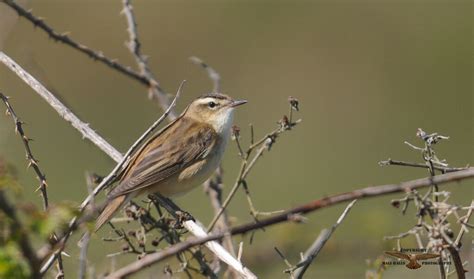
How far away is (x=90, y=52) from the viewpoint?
15.2ft

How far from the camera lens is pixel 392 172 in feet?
35.5

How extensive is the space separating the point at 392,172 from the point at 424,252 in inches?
327

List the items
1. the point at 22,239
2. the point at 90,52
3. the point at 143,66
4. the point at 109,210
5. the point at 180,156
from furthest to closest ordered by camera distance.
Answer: the point at 180,156 → the point at 143,66 → the point at 90,52 → the point at 109,210 → the point at 22,239

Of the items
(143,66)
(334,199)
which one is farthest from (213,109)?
(334,199)

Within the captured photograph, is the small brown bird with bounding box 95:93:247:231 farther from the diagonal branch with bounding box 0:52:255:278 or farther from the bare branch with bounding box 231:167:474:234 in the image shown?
the bare branch with bounding box 231:167:474:234

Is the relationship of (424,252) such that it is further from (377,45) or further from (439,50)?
(377,45)

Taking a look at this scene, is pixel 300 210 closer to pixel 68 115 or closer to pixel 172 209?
pixel 68 115

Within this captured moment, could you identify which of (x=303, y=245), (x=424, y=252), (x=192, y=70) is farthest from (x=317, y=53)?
(x=424, y=252)

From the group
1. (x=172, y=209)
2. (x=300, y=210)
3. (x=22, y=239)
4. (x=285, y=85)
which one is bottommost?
(x=22, y=239)

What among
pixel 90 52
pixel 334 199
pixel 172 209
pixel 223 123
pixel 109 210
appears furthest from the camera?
pixel 223 123

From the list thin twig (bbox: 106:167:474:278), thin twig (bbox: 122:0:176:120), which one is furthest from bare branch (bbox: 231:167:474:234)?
thin twig (bbox: 122:0:176:120)

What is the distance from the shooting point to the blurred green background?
11000mm

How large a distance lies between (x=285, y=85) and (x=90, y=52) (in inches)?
396

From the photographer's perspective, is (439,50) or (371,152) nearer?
(371,152)
